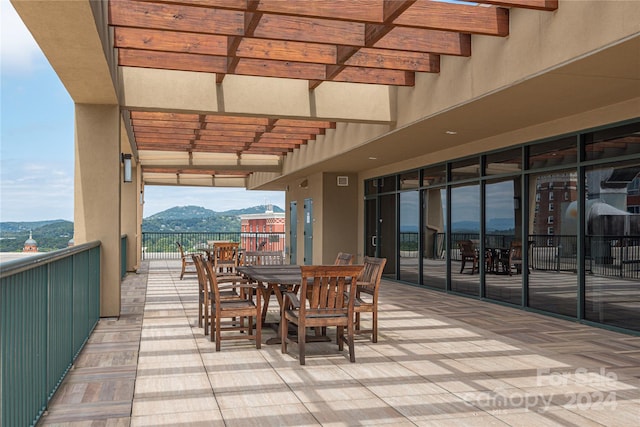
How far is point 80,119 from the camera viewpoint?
298 inches

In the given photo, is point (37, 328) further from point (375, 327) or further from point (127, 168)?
point (127, 168)

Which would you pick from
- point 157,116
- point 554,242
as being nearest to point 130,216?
point 157,116

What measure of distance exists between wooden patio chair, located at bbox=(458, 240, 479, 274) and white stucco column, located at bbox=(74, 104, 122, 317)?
554 centimetres

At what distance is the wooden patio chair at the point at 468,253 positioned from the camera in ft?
31.9

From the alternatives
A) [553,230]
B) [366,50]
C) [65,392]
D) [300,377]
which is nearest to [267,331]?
[300,377]

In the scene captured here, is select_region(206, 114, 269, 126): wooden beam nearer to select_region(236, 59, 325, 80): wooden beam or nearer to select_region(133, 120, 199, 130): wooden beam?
select_region(133, 120, 199, 130): wooden beam

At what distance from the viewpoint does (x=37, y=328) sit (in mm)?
3473

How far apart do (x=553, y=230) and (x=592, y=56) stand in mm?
3383

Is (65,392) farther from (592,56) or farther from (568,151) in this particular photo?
(568,151)

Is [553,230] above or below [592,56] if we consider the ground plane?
below

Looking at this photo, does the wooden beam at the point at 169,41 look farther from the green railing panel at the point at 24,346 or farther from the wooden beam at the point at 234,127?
the wooden beam at the point at 234,127

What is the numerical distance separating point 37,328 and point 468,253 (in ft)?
25.2

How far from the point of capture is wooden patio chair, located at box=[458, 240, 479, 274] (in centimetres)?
972


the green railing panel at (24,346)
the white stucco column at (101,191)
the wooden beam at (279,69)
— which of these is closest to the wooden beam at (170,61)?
the wooden beam at (279,69)
